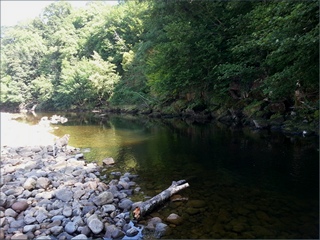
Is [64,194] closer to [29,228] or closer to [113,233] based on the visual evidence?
[29,228]

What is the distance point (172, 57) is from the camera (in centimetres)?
1766

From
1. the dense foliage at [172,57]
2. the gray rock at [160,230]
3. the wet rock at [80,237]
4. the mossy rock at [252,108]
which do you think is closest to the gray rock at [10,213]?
the wet rock at [80,237]

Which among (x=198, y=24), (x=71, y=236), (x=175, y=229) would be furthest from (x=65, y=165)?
(x=198, y=24)

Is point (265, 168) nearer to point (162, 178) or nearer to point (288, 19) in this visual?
point (162, 178)

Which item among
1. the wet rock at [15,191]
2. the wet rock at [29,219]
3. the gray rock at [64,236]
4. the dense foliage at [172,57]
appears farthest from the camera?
the dense foliage at [172,57]

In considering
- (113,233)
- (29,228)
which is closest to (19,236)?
(29,228)

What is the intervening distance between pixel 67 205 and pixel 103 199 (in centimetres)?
73

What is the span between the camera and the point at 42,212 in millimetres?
4883

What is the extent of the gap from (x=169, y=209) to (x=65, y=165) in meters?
4.60

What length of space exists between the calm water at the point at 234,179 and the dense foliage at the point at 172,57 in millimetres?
2449

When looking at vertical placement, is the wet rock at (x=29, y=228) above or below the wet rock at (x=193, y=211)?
below

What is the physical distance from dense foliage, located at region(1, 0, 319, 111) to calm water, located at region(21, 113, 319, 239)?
245cm

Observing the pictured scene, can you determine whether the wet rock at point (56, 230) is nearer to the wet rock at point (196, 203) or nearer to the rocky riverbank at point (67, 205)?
the rocky riverbank at point (67, 205)

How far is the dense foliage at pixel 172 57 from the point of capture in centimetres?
822
